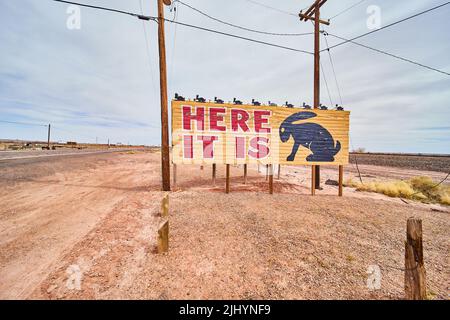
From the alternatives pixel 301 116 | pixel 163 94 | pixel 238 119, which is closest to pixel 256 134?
pixel 238 119

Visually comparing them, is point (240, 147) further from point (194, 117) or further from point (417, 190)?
point (417, 190)

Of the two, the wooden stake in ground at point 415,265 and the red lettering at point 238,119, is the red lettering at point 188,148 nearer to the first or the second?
the red lettering at point 238,119

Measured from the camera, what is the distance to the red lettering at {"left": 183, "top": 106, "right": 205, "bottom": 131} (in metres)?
8.88

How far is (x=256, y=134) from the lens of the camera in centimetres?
955

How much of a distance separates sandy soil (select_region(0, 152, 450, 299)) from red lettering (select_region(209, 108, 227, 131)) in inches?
147

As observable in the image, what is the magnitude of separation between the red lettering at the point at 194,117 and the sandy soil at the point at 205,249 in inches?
143

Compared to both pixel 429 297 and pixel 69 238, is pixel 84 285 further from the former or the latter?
pixel 429 297

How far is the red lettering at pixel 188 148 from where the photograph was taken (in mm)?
8945

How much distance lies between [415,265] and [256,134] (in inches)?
295

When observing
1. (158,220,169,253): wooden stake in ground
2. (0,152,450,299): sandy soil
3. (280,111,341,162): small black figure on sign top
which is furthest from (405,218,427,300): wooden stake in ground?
(280,111,341,162): small black figure on sign top

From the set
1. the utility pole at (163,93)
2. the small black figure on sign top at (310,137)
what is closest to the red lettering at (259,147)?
the small black figure on sign top at (310,137)

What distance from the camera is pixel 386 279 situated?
339 cm

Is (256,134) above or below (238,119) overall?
below
